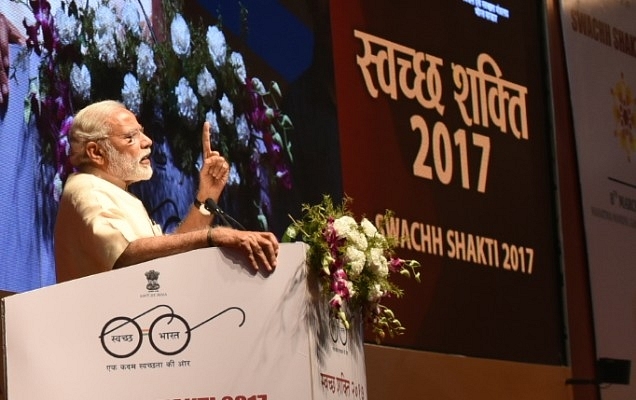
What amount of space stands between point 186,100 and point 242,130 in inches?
15.0

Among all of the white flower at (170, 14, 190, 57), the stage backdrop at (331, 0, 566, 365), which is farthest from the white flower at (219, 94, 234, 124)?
the stage backdrop at (331, 0, 566, 365)

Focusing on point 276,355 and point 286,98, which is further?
point 286,98

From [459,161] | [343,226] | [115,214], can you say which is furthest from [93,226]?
[459,161]

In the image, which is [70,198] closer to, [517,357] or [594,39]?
[517,357]

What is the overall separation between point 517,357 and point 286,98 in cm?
231

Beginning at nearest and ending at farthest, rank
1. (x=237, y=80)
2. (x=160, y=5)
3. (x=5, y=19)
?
(x=5, y=19) < (x=160, y=5) < (x=237, y=80)

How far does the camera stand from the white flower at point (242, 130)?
19.1ft

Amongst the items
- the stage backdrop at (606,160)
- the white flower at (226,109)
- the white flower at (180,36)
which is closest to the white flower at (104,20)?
the white flower at (180,36)

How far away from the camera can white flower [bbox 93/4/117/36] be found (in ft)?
16.8

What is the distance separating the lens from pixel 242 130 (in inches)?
230

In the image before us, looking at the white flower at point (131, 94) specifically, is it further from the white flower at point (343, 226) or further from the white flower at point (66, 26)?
the white flower at point (343, 226)

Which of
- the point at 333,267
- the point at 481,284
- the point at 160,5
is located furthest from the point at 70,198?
the point at 481,284

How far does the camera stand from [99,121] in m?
3.65

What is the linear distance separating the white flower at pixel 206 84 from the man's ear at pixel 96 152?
80.1 inches
